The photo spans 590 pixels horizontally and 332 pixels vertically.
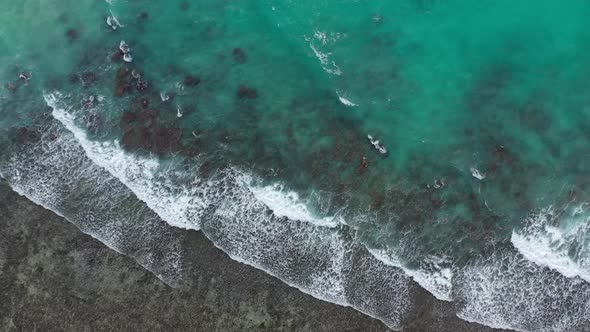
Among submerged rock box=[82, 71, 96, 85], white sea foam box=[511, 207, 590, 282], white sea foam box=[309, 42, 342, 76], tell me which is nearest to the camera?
white sea foam box=[511, 207, 590, 282]

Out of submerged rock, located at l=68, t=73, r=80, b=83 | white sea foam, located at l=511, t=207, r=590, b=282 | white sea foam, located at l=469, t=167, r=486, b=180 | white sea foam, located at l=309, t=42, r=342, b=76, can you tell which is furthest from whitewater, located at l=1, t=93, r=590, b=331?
white sea foam, located at l=309, t=42, r=342, b=76

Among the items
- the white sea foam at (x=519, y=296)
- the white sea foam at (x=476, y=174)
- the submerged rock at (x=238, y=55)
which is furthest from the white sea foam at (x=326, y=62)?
the white sea foam at (x=519, y=296)

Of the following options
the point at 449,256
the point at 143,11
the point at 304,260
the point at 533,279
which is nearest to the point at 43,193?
the point at 143,11

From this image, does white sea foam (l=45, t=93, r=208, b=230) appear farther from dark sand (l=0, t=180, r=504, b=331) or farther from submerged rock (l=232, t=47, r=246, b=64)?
submerged rock (l=232, t=47, r=246, b=64)

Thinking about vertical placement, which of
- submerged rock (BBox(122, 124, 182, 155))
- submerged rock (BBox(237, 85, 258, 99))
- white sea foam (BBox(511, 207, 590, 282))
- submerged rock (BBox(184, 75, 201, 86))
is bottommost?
white sea foam (BBox(511, 207, 590, 282))

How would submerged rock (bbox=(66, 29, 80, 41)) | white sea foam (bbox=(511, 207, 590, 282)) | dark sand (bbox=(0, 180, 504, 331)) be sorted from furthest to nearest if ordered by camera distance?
submerged rock (bbox=(66, 29, 80, 41))
white sea foam (bbox=(511, 207, 590, 282))
dark sand (bbox=(0, 180, 504, 331))

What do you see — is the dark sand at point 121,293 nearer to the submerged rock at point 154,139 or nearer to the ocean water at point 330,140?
the ocean water at point 330,140

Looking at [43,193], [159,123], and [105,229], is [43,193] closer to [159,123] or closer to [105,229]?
[105,229]
